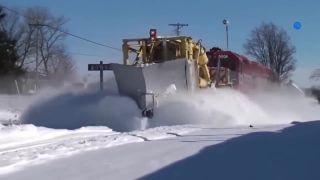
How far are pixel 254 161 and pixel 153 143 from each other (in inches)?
146

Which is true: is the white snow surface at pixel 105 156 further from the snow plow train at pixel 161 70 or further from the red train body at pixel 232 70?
the red train body at pixel 232 70

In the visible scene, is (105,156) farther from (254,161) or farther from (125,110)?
(125,110)

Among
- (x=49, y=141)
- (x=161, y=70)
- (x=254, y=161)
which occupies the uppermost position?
(x=161, y=70)

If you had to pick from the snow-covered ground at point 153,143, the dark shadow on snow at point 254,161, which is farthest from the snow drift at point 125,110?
the dark shadow on snow at point 254,161

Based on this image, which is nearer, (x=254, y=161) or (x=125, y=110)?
(x=254, y=161)

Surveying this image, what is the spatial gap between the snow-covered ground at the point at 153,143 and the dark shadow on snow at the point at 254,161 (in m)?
0.01

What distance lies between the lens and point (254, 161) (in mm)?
9125

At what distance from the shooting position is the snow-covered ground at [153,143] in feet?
28.1

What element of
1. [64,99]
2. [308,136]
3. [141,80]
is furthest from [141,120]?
[308,136]

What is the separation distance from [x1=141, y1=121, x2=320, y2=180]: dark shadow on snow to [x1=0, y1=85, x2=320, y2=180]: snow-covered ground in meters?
0.01

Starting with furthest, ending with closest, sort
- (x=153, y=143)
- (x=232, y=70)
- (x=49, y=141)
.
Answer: (x=232, y=70), (x=49, y=141), (x=153, y=143)

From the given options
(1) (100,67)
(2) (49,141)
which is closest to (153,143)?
(2) (49,141)

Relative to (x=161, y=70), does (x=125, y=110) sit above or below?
below

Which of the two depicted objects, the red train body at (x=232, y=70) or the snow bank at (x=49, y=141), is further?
the red train body at (x=232, y=70)
